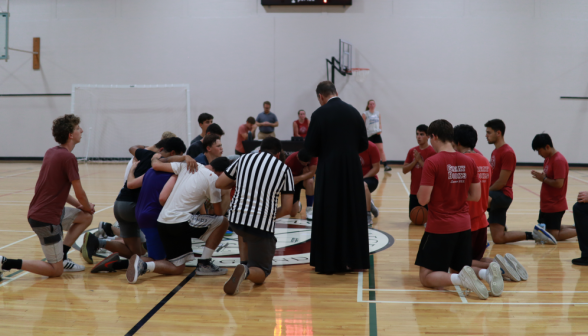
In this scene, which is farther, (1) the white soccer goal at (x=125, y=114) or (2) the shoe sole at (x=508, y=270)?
(1) the white soccer goal at (x=125, y=114)

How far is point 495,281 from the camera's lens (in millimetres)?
4008

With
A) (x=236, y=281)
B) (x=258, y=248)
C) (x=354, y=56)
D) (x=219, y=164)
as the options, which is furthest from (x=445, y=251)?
(x=354, y=56)

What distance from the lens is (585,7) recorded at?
1502 cm

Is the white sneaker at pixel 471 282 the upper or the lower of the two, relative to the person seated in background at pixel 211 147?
lower

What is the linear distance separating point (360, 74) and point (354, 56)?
2.08 feet

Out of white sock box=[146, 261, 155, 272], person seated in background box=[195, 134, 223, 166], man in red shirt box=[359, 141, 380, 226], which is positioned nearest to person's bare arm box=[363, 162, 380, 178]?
man in red shirt box=[359, 141, 380, 226]

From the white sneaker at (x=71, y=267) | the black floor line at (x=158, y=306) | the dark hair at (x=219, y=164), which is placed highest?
the dark hair at (x=219, y=164)

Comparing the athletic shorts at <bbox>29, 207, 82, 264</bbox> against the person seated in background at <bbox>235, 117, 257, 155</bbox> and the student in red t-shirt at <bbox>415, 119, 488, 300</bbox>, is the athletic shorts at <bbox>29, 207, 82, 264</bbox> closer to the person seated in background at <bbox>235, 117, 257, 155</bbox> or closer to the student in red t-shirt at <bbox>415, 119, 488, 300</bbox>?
the student in red t-shirt at <bbox>415, 119, 488, 300</bbox>

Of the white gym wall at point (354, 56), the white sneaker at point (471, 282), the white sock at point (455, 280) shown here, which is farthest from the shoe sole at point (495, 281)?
the white gym wall at point (354, 56)

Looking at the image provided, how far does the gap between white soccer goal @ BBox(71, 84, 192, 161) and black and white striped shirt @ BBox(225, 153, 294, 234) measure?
12.4 metres

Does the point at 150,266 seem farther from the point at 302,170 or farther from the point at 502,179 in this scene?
the point at 502,179

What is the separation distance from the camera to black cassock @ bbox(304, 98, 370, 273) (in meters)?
4.76

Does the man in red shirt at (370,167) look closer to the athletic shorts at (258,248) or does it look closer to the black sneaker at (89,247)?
the athletic shorts at (258,248)

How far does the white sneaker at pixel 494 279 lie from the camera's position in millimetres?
3969
